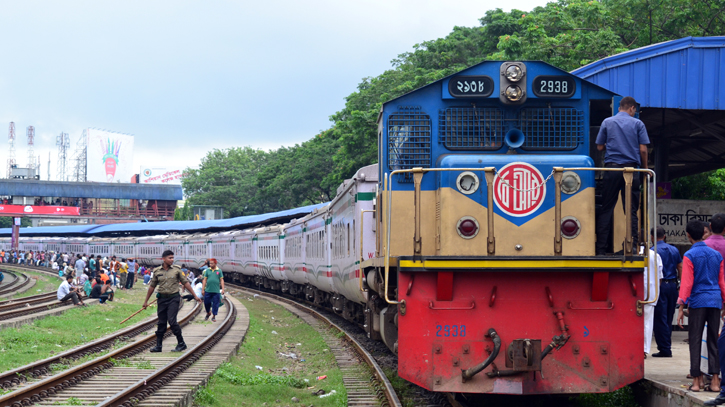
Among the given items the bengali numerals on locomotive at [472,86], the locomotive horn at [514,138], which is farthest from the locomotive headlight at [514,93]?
the locomotive horn at [514,138]

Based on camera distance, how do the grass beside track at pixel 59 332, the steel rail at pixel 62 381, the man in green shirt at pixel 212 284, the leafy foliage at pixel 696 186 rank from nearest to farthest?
1. the steel rail at pixel 62 381
2. the grass beside track at pixel 59 332
3. the man in green shirt at pixel 212 284
4. the leafy foliage at pixel 696 186

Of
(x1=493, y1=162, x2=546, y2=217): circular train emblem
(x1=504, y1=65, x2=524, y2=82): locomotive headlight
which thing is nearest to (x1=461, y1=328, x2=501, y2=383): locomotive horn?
(x1=493, y1=162, x2=546, y2=217): circular train emblem

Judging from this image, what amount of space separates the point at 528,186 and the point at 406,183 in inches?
53.2

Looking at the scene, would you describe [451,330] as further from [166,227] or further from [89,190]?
[89,190]

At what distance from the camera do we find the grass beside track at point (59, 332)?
1248cm

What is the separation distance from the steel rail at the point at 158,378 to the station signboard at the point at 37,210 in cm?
8334

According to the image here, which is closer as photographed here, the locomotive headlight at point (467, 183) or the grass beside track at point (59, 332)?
the locomotive headlight at point (467, 183)

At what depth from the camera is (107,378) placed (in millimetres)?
10141

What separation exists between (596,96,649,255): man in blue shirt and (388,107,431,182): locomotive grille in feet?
5.79

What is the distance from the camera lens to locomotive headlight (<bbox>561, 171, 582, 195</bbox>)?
680 centimetres

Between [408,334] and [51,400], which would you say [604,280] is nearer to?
[408,334]

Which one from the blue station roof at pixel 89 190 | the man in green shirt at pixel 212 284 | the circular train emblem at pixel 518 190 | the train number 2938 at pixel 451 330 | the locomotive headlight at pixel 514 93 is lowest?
the man in green shirt at pixel 212 284

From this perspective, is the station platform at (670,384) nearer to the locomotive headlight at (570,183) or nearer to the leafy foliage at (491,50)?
the locomotive headlight at (570,183)

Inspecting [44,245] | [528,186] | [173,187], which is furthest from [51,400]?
[173,187]
